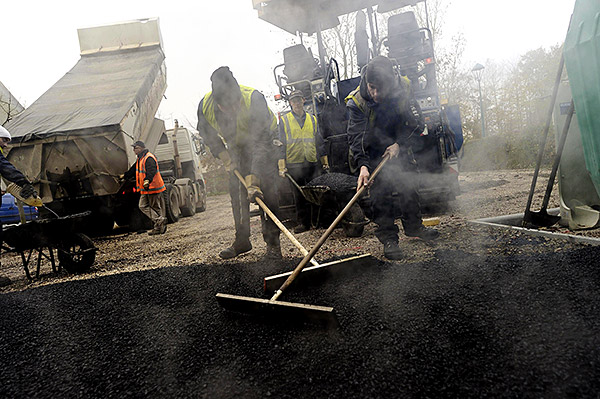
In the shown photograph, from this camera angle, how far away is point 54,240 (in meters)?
4.21

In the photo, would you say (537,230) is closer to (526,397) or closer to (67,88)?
(526,397)

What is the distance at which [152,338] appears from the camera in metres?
2.13

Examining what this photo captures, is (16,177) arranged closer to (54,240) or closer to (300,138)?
(54,240)

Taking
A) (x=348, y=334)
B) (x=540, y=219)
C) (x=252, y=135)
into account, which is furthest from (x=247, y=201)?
(x=540, y=219)

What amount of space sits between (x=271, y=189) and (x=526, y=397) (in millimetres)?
2671

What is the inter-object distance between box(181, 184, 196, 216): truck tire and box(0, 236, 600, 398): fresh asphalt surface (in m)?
6.97

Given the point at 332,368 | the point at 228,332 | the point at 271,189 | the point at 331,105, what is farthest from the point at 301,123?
the point at 332,368

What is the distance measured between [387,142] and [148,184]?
4.74 metres

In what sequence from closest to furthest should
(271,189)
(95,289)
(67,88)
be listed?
(95,289) < (271,189) < (67,88)

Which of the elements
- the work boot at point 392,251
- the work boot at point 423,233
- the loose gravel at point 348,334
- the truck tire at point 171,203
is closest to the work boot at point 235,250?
the loose gravel at point 348,334

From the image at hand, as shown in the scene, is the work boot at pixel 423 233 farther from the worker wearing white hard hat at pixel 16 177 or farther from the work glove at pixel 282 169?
the worker wearing white hard hat at pixel 16 177

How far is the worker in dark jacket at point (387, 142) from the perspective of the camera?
10.7 ft

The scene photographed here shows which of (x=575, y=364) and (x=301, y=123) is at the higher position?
(x=301, y=123)

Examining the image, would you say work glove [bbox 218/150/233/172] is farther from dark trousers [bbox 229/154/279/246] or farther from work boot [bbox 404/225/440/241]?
work boot [bbox 404/225/440/241]
